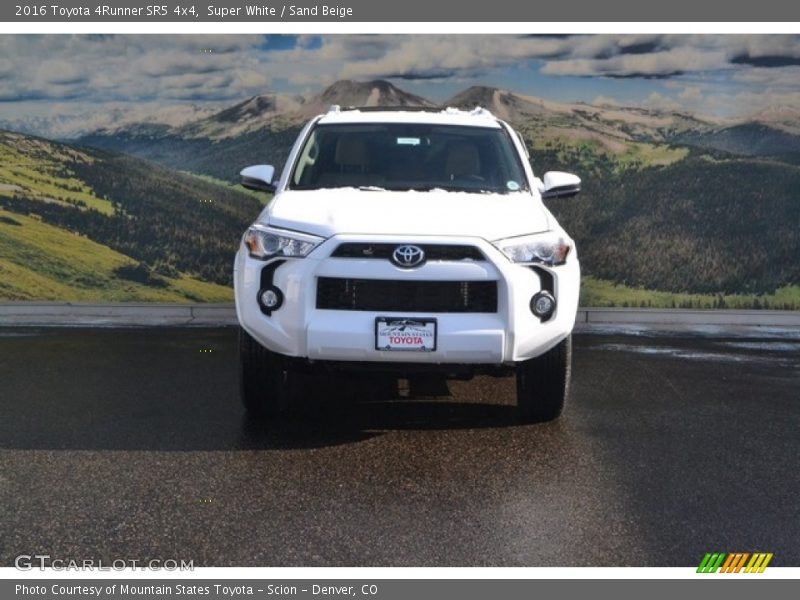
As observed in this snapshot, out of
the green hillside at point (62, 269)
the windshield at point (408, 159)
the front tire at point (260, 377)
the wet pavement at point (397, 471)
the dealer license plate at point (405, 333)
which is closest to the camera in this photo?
the wet pavement at point (397, 471)

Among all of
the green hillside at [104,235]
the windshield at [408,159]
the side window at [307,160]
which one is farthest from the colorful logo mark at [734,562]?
the green hillside at [104,235]

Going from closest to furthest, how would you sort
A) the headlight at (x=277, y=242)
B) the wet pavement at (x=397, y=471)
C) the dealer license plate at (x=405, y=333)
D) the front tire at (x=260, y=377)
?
the wet pavement at (x=397, y=471) < the dealer license plate at (x=405, y=333) < the headlight at (x=277, y=242) < the front tire at (x=260, y=377)

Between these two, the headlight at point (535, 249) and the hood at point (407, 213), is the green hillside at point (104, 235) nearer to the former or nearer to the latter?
the hood at point (407, 213)

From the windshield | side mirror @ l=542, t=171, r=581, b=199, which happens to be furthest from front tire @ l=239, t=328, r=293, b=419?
side mirror @ l=542, t=171, r=581, b=199

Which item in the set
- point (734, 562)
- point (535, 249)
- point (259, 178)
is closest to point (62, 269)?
point (259, 178)

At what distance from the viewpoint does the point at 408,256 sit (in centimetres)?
617

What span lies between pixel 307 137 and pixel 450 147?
100cm

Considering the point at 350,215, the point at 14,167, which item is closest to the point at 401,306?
the point at 350,215

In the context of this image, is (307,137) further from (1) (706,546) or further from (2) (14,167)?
(2) (14,167)

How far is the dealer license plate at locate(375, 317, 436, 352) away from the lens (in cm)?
612

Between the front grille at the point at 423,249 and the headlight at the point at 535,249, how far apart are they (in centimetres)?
16

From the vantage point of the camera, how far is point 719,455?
626 centimetres

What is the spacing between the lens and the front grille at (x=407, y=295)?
6203mm

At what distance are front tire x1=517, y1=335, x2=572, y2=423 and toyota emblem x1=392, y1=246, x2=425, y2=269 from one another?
0.96 m
